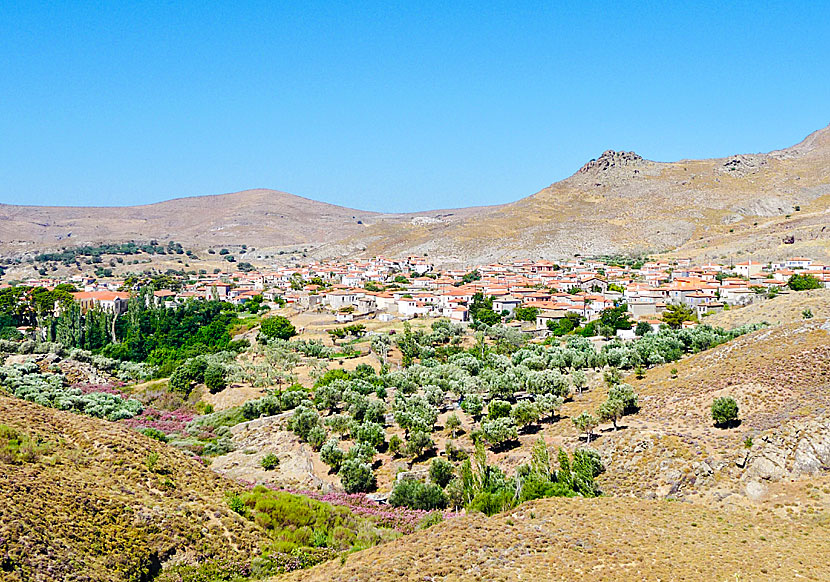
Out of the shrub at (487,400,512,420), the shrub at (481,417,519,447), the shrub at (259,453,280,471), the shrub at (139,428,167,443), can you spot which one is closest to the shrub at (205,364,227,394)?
the shrub at (139,428,167,443)

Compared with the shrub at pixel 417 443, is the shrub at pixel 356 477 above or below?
below

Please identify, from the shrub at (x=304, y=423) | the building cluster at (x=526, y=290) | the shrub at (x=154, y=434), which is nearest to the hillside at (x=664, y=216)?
the building cluster at (x=526, y=290)

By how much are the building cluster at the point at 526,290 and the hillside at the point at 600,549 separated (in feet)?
137

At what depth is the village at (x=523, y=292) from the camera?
62500 millimetres

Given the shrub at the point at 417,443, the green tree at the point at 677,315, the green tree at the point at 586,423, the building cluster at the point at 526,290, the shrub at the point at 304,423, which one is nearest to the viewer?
the green tree at the point at 586,423

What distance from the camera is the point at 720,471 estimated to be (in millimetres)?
21453

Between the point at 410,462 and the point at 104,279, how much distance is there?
11147cm

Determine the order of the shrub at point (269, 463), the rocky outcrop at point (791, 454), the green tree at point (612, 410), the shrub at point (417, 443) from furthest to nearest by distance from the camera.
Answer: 1. the shrub at point (269, 463)
2. the shrub at point (417, 443)
3. the green tree at point (612, 410)
4. the rocky outcrop at point (791, 454)

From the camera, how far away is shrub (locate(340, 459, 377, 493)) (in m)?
25.1

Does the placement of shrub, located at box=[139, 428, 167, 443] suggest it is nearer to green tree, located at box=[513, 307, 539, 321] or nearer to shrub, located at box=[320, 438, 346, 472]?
shrub, located at box=[320, 438, 346, 472]

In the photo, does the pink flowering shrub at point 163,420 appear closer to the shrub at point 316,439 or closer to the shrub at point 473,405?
the shrub at point 316,439

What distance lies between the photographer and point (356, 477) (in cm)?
2522

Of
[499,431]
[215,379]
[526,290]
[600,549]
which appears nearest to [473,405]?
[499,431]

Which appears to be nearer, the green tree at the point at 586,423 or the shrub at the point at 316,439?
the green tree at the point at 586,423
